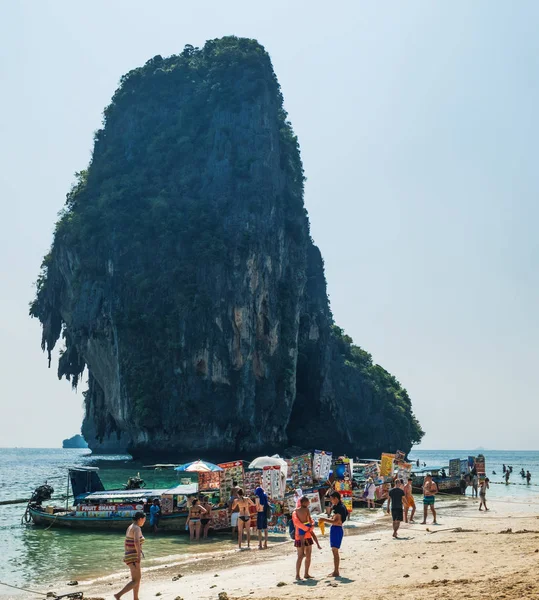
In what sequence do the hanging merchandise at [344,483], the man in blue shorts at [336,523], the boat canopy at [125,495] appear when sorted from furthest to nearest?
the boat canopy at [125,495]
the hanging merchandise at [344,483]
the man in blue shorts at [336,523]

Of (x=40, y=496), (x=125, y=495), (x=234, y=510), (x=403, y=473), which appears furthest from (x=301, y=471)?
(x=40, y=496)

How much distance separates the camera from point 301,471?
25.2 m

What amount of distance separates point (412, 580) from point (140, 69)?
8878 centimetres

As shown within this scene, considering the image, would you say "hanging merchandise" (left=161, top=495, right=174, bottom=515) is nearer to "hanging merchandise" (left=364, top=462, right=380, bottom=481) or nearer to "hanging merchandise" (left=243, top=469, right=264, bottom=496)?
"hanging merchandise" (left=243, top=469, right=264, bottom=496)

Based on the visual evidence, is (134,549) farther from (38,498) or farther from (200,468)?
(38,498)

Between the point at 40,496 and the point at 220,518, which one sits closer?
the point at 220,518

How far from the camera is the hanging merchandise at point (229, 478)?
2075 cm

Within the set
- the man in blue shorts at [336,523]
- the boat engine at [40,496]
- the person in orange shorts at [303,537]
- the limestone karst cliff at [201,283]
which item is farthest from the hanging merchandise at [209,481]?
the limestone karst cliff at [201,283]

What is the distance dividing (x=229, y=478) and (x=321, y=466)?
6.68 m

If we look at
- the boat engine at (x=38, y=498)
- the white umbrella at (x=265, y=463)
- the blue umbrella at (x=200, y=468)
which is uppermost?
the white umbrella at (x=265, y=463)

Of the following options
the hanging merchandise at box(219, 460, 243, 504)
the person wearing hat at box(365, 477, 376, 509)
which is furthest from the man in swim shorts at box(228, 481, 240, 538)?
the person wearing hat at box(365, 477, 376, 509)

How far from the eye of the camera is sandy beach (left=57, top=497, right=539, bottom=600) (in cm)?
925

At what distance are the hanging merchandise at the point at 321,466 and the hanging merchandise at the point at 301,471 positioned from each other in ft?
0.77

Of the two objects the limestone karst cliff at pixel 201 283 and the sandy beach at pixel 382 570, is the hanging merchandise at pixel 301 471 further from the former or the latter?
the limestone karst cliff at pixel 201 283
